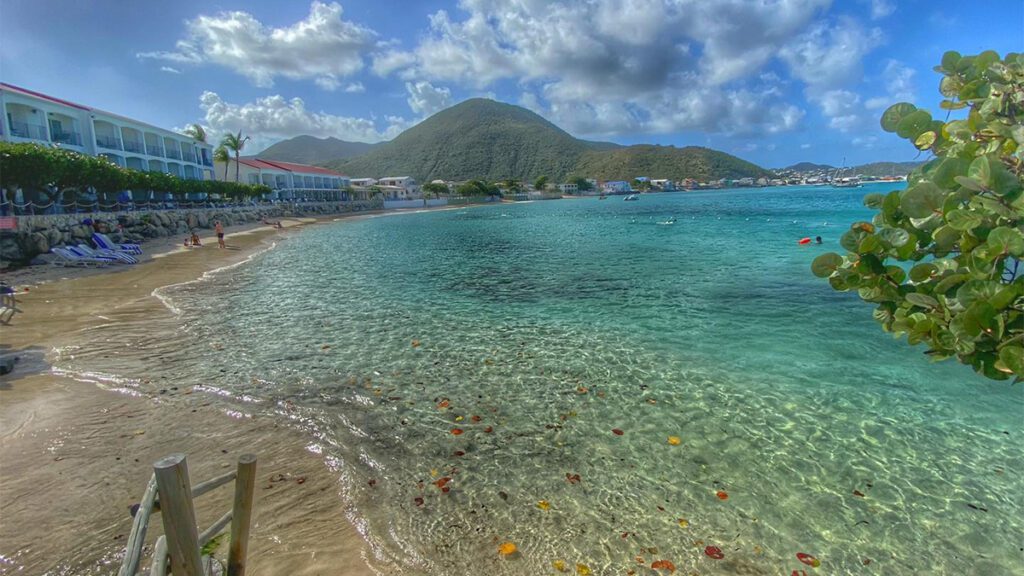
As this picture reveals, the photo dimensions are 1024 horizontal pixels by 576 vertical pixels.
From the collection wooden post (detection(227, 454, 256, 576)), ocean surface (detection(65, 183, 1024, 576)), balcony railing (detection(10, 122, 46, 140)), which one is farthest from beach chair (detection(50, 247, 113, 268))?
wooden post (detection(227, 454, 256, 576))

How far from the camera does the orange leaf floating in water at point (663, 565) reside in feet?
14.8

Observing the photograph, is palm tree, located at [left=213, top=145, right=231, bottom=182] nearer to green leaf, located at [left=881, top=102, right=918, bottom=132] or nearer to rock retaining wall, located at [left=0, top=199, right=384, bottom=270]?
rock retaining wall, located at [left=0, top=199, right=384, bottom=270]

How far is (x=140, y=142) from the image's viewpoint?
5644cm

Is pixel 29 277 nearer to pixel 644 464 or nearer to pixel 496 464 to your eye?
pixel 496 464

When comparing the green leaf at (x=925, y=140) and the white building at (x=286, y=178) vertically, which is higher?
the white building at (x=286, y=178)

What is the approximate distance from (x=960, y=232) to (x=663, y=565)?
393 cm

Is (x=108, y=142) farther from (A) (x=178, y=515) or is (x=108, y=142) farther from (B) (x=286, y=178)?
(A) (x=178, y=515)

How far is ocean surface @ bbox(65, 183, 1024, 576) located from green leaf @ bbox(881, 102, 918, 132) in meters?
4.19

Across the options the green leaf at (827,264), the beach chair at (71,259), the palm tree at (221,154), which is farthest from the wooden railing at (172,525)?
the palm tree at (221,154)

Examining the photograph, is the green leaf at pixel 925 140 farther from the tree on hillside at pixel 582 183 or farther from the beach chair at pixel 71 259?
the tree on hillside at pixel 582 183

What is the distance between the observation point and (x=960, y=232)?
2100 millimetres

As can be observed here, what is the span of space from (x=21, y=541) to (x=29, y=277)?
2218 centimetres

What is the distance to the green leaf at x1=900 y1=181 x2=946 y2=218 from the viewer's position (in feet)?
7.13

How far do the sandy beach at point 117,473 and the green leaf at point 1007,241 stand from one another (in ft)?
17.2
